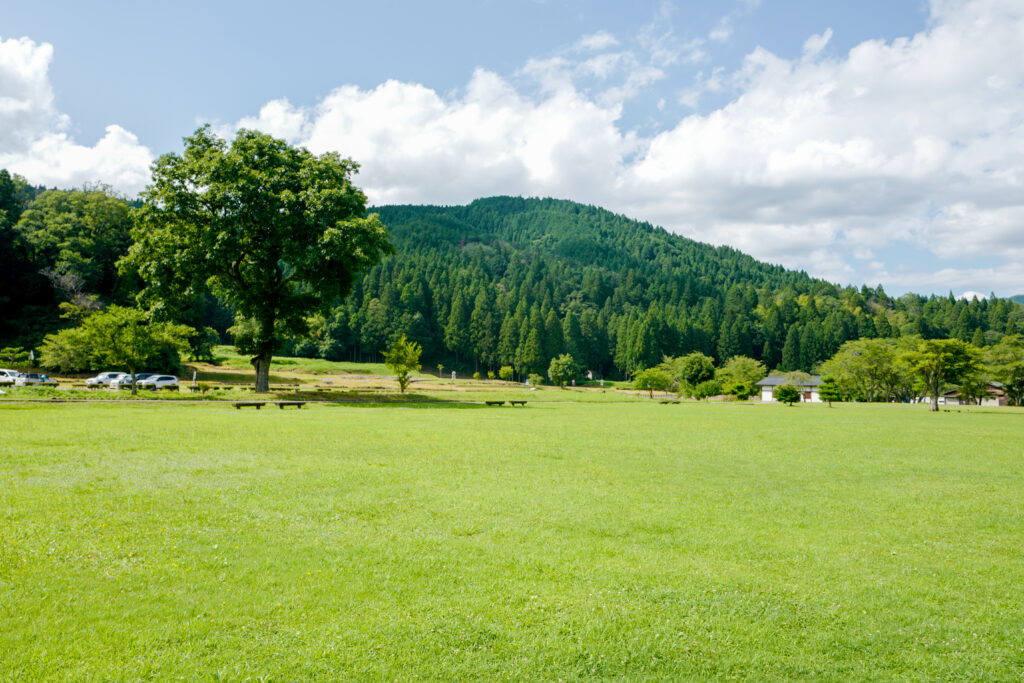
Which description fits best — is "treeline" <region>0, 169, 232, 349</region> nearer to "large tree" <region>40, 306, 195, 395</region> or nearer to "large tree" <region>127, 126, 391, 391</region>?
"large tree" <region>40, 306, 195, 395</region>

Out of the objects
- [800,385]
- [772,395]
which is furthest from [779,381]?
[772,395]

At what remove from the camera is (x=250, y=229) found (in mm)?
36594

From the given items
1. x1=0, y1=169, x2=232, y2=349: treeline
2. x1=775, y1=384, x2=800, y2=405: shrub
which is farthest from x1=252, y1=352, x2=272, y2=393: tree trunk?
x1=775, y1=384, x2=800, y2=405: shrub

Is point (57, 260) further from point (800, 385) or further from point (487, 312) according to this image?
point (800, 385)

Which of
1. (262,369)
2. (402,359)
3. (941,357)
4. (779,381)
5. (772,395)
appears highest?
(941,357)

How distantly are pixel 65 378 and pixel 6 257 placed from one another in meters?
24.2

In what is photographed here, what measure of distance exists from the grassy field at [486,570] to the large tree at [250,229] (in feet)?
76.9

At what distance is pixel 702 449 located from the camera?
19.0 m

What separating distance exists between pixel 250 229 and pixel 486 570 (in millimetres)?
35288

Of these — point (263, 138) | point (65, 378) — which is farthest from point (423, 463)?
point (65, 378)

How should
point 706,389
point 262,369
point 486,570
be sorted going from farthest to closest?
point 706,389
point 262,369
point 486,570

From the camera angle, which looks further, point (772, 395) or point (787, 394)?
point (772, 395)

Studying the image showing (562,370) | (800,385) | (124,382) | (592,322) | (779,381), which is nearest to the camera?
(124,382)

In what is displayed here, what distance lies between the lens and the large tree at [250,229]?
3572cm
